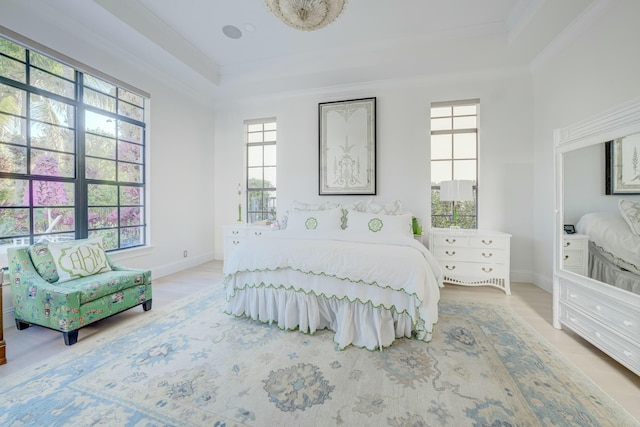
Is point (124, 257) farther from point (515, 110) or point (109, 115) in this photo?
point (515, 110)

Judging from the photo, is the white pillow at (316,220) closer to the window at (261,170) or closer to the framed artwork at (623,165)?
the window at (261,170)

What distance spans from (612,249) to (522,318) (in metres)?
1.04

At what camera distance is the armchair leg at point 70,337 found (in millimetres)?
2033

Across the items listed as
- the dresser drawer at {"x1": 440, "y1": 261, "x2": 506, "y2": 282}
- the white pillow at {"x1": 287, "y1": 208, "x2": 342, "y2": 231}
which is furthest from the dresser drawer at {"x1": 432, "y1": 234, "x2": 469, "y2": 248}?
the white pillow at {"x1": 287, "y1": 208, "x2": 342, "y2": 231}

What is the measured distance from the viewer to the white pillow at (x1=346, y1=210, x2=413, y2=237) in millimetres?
3313

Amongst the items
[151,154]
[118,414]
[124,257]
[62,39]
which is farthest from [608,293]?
[62,39]

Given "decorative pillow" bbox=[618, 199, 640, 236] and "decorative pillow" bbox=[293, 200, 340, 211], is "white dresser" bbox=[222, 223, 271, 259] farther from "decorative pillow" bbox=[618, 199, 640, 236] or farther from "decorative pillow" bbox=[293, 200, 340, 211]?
"decorative pillow" bbox=[618, 199, 640, 236]

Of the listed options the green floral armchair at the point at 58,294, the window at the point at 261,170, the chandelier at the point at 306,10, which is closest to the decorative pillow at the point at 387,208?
the window at the point at 261,170

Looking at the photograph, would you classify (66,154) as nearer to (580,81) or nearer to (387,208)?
(387,208)

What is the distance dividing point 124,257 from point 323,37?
3.83 meters

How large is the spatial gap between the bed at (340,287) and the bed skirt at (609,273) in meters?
1.09

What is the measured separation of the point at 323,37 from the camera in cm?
334

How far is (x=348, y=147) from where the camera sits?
4.21 metres

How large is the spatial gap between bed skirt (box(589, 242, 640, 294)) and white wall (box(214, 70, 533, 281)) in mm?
1809
